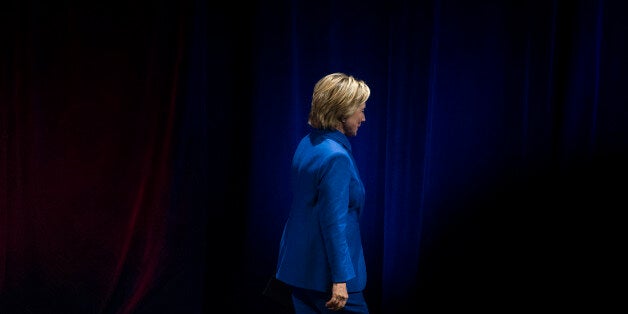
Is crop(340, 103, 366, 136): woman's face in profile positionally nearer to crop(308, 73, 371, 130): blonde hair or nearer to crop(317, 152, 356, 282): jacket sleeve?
crop(308, 73, 371, 130): blonde hair

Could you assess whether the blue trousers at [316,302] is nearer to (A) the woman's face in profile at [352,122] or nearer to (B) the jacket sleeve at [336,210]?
(B) the jacket sleeve at [336,210]

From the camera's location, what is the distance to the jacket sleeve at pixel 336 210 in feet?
5.65

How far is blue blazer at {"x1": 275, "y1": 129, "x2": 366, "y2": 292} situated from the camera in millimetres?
1729

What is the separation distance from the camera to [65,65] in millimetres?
3006

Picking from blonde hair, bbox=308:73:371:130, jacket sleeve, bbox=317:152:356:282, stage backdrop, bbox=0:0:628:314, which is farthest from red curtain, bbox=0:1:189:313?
jacket sleeve, bbox=317:152:356:282

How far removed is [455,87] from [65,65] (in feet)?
6.24

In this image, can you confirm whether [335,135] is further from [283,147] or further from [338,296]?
[283,147]

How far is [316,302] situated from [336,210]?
325mm

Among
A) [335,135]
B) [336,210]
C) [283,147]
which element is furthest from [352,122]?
[283,147]

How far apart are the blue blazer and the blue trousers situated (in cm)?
4

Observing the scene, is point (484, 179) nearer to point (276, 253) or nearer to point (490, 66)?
point (490, 66)

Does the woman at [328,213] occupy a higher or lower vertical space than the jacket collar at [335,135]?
lower

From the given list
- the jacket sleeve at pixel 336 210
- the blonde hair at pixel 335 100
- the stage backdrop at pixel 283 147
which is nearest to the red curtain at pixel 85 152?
the stage backdrop at pixel 283 147

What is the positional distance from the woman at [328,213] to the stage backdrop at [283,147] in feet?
2.58
